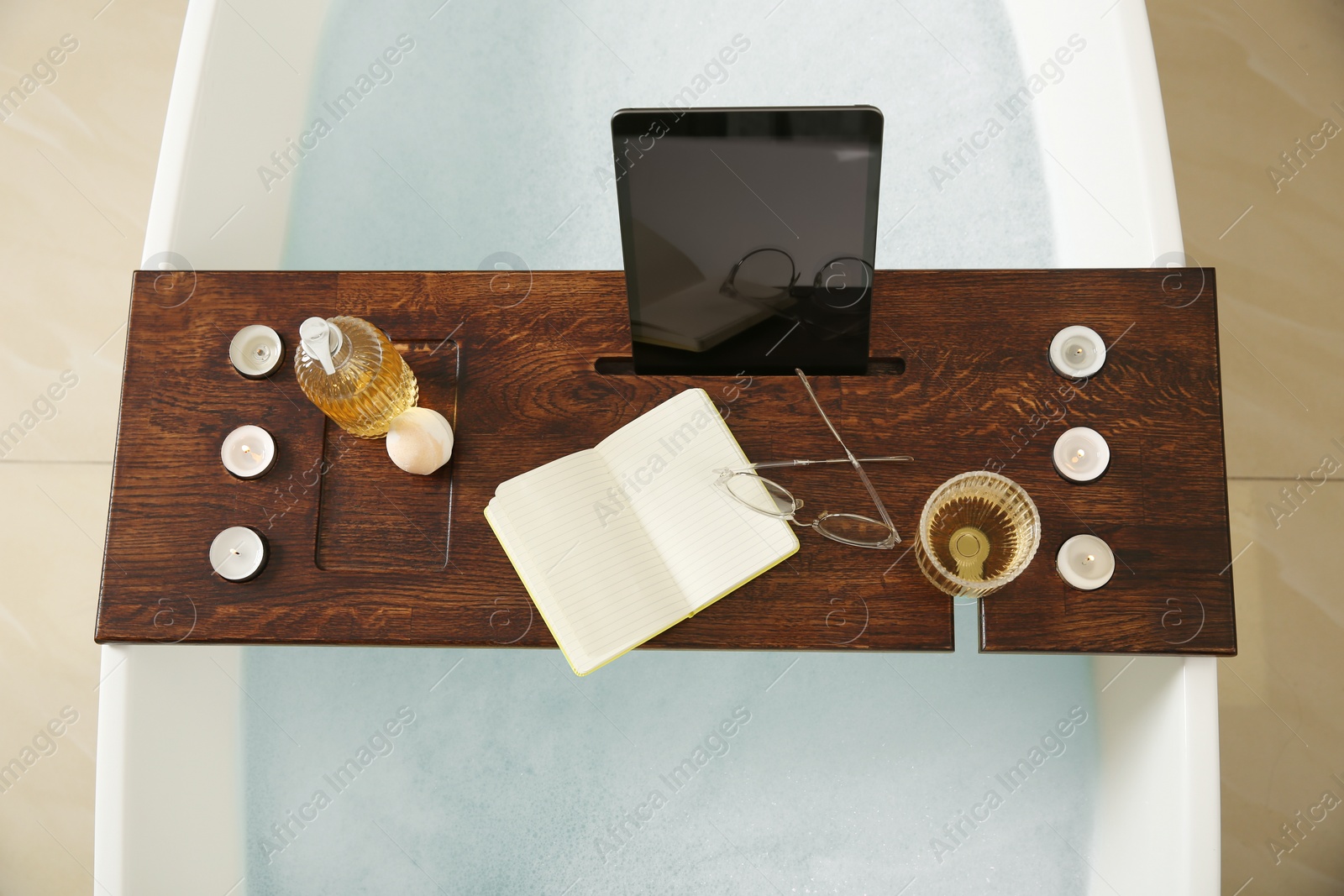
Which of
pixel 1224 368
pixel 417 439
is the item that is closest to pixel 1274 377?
pixel 1224 368

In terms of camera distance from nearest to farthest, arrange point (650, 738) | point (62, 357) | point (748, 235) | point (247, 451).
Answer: point (748, 235) → point (247, 451) → point (650, 738) → point (62, 357)

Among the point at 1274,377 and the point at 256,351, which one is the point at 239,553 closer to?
the point at 256,351

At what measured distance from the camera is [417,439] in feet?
3.05

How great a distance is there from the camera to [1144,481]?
947 mm

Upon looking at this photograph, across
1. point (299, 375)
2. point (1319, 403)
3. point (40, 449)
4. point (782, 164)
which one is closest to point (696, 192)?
point (782, 164)

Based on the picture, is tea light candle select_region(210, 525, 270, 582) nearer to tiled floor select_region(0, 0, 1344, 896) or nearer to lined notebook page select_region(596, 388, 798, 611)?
lined notebook page select_region(596, 388, 798, 611)

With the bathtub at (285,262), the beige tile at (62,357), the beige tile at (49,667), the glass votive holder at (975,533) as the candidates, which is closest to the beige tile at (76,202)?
the beige tile at (62,357)

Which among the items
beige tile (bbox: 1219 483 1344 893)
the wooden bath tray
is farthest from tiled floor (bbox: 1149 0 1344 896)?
the wooden bath tray

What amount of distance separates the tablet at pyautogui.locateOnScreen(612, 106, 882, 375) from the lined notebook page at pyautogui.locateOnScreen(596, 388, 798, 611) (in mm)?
80

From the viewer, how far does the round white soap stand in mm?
930

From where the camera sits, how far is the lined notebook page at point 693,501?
909 mm

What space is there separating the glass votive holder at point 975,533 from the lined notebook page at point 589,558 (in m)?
0.28

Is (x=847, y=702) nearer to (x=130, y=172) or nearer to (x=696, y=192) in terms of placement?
(x=696, y=192)

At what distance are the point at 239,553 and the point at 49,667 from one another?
1.12m
